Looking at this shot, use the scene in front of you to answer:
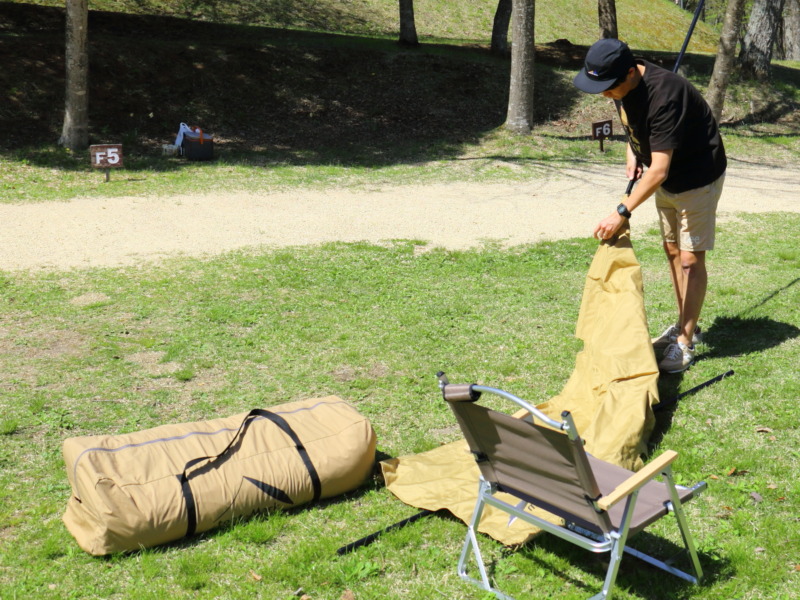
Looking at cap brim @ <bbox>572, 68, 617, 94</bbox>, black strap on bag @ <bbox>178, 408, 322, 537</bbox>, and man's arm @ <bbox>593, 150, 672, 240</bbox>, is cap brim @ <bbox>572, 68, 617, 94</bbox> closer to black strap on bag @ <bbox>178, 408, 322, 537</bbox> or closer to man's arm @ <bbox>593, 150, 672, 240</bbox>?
man's arm @ <bbox>593, 150, 672, 240</bbox>

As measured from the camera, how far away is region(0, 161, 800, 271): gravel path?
9789 millimetres

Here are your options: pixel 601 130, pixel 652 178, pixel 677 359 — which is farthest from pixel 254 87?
pixel 652 178

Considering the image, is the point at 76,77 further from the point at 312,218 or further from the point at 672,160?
the point at 672,160

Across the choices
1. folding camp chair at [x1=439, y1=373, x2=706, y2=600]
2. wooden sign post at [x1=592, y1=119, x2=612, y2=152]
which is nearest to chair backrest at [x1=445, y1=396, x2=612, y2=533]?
folding camp chair at [x1=439, y1=373, x2=706, y2=600]

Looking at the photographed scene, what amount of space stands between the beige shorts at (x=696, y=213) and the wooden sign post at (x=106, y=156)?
9756 millimetres

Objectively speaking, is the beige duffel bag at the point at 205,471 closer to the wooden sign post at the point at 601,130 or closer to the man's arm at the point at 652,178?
the man's arm at the point at 652,178

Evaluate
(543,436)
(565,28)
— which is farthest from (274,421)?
(565,28)

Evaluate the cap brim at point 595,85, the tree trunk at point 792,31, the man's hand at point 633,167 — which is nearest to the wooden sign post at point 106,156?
the man's hand at point 633,167

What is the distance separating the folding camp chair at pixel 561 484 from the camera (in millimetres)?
3227

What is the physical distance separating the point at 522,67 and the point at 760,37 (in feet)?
26.3

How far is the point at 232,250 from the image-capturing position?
31.7ft

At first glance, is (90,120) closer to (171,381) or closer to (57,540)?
(171,381)

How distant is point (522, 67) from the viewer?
54.4ft

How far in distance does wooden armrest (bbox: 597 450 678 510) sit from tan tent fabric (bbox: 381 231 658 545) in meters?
0.86
